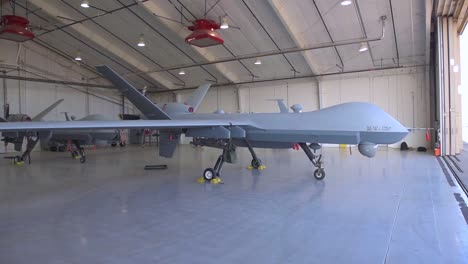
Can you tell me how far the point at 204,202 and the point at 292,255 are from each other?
104 inches

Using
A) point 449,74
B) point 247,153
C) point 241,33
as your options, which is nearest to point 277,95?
point 241,33

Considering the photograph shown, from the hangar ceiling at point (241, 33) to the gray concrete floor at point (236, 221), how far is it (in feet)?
26.0

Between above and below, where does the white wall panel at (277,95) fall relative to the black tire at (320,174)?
above

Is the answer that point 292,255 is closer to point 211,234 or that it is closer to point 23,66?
point 211,234

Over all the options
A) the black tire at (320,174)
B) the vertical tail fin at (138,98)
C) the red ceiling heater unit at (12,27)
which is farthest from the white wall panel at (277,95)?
the red ceiling heater unit at (12,27)

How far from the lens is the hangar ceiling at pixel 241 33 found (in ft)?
41.9

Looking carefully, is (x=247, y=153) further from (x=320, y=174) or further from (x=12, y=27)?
(x=12, y=27)

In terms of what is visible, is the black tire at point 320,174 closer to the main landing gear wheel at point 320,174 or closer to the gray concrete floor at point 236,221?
the main landing gear wheel at point 320,174

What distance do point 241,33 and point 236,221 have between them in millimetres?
12489

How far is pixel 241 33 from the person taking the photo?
49.7 feet

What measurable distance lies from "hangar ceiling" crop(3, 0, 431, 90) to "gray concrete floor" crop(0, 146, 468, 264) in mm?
7920

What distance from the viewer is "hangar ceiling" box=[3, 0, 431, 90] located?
12781 mm

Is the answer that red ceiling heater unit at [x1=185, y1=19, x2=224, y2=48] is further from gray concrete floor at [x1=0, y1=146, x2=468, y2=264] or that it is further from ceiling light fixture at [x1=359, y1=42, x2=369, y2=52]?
ceiling light fixture at [x1=359, y1=42, x2=369, y2=52]

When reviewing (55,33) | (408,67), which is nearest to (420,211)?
(408,67)
